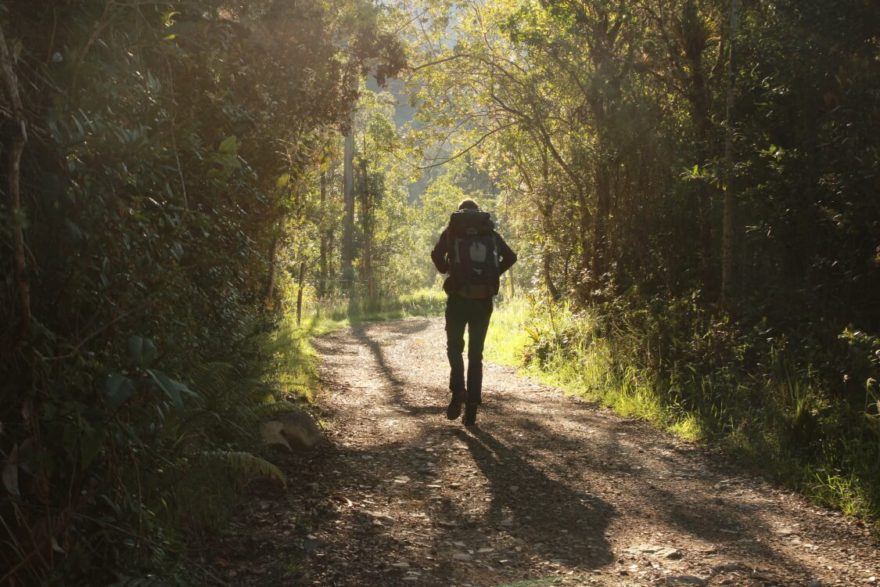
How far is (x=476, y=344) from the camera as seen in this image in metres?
7.48

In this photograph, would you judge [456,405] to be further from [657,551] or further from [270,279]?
[270,279]

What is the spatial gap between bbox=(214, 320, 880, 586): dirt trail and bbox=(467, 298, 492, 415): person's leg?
354mm

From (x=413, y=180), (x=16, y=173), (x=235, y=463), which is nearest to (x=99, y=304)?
(x=16, y=173)

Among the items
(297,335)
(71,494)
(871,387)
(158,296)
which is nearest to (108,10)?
(158,296)

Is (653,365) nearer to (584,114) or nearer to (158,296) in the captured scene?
(584,114)

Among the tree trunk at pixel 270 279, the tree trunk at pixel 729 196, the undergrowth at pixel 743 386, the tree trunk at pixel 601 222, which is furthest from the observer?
the tree trunk at pixel 601 222

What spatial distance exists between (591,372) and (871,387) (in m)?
4.19

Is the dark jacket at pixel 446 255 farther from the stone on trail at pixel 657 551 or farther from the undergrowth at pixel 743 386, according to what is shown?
the stone on trail at pixel 657 551

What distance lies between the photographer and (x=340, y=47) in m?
9.49

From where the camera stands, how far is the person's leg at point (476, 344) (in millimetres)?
7418

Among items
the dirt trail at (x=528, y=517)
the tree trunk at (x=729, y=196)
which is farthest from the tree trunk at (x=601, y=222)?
the dirt trail at (x=528, y=517)

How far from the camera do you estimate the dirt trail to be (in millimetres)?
4086

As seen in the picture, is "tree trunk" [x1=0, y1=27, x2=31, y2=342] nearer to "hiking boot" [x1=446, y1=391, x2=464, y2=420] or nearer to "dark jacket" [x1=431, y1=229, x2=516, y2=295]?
"dark jacket" [x1=431, y1=229, x2=516, y2=295]

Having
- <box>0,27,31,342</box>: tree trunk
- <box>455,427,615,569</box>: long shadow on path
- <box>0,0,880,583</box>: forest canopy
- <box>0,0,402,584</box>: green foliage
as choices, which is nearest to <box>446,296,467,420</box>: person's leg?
<box>455,427,615,569</box>: long shadow on path
